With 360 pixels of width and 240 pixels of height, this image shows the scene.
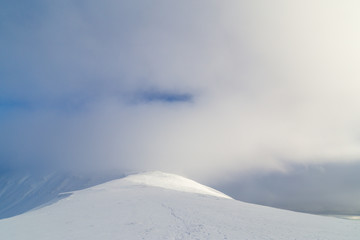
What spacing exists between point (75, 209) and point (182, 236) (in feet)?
51.1

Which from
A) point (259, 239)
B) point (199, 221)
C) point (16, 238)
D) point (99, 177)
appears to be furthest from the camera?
point (99, 177)

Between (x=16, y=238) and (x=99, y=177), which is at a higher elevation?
(x=99, y=177)

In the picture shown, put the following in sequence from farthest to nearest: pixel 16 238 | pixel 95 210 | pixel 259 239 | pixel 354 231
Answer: pixel 95 210
pixel 354 231
pixel 16 238
pixel 259 239

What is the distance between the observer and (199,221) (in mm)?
19719

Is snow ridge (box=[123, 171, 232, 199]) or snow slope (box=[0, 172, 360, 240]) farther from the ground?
snow ridge (box=[123, 171, 232, 199])

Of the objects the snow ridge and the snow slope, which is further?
the snow ridge

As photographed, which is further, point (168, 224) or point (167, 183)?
point (167, 183)

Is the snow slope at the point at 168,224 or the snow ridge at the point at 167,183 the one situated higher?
the snow ridge at the point at 167,183

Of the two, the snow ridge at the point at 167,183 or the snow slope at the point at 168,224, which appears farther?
the snow ridge at the point at 167,183

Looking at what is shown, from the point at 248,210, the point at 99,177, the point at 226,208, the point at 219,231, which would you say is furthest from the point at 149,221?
the point at 99,177

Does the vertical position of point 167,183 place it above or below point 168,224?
above

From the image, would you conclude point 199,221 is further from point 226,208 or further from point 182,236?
point 226,208

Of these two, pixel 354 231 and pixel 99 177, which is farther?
pixel 99 177

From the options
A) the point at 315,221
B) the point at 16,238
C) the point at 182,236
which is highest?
the point at 315,221
